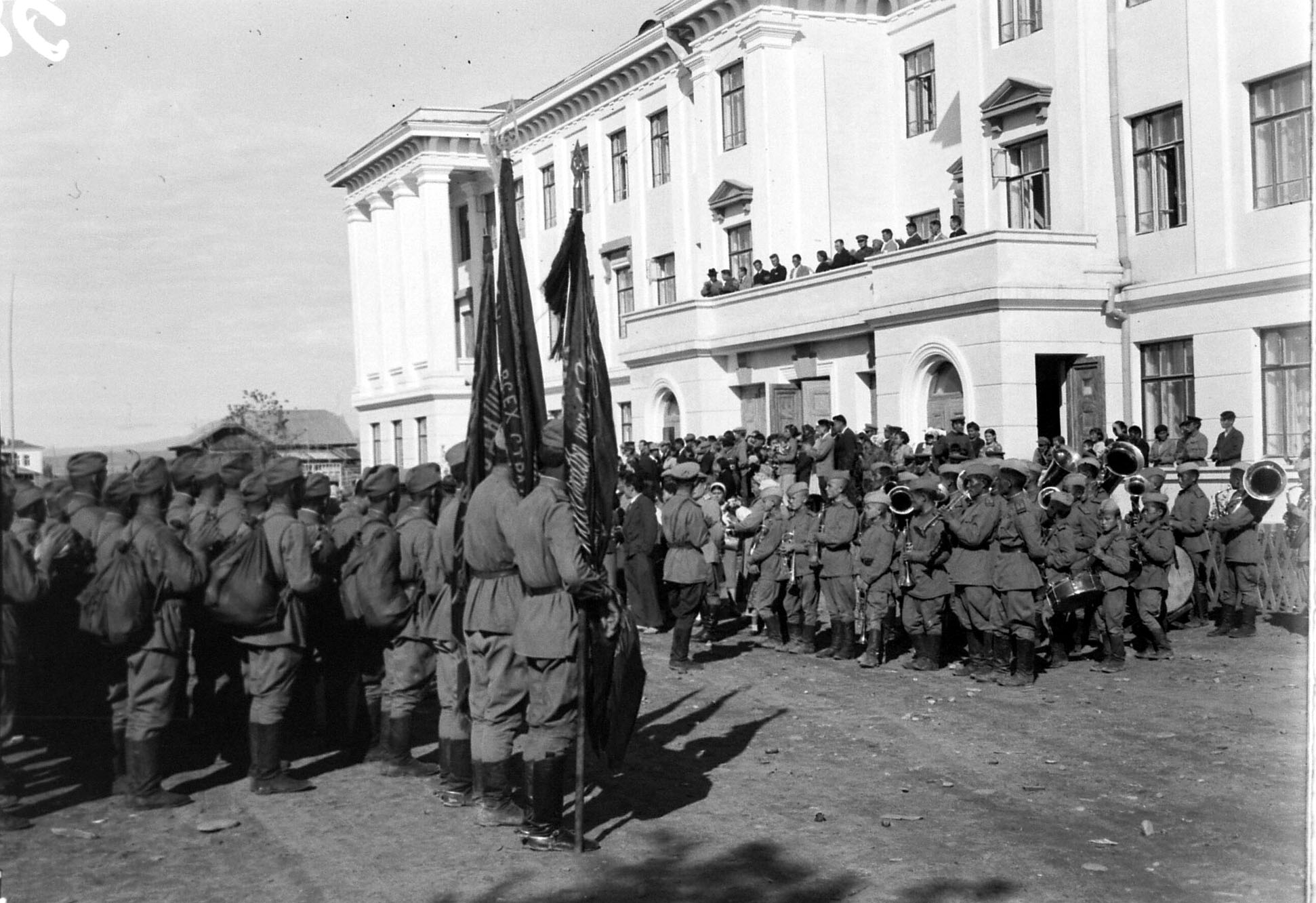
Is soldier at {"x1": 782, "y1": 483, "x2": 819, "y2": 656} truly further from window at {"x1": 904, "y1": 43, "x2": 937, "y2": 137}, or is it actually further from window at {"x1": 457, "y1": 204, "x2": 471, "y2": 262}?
window at {"x1": 457, "y1": 204, "x2": 471, "y2": 262}

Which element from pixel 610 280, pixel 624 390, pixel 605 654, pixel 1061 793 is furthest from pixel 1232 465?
pixel 610 280

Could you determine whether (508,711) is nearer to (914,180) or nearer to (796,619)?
(796,619)

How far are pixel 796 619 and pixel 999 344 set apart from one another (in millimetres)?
8270

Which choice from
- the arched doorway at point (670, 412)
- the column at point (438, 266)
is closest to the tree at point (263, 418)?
the arched doorway at point (670, 412)

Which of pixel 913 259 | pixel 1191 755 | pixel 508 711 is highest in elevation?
pixel 913 259

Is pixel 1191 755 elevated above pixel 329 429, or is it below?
below

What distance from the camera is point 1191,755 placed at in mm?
8586

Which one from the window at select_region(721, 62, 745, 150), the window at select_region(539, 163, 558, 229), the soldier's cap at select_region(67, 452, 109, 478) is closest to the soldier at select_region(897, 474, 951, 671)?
the soldier's cap at select_region(67, 452, 109, 478)

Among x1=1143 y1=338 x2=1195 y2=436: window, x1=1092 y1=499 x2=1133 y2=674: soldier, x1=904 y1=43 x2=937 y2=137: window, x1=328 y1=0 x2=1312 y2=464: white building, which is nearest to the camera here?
x1=1092 y1=499 x2=1133 y2=674: soldier

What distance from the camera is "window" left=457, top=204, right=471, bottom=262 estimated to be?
44.6 metres

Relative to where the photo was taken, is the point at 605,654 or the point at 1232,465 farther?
the point at 1232,465

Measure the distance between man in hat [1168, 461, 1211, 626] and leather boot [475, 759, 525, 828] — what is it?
853 centimetres

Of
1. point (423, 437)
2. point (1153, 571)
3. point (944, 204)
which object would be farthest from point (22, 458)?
point (423, 437)

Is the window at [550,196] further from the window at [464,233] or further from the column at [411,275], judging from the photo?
the window at [464,233]
